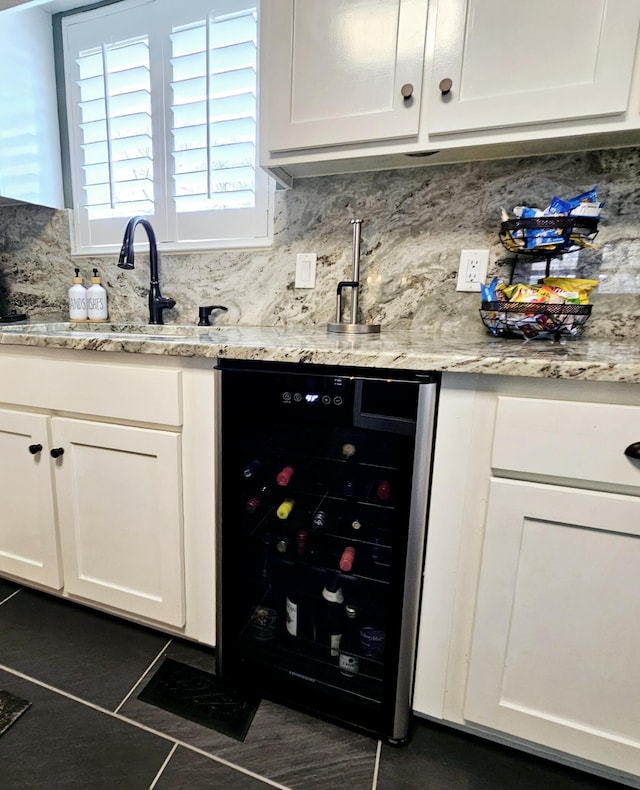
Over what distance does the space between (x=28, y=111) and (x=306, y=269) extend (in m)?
1.35

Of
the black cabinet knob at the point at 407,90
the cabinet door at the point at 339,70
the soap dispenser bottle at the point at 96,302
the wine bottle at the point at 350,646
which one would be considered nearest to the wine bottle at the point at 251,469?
the wine bottle at the point at 350,646

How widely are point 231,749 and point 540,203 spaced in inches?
66.7

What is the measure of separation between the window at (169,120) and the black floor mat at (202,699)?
4.78 ft

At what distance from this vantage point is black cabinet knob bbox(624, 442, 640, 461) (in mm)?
704

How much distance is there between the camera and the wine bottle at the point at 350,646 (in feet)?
3.38

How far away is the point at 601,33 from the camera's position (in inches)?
35.4

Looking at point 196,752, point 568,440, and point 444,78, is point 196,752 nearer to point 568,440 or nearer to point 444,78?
point 568,440

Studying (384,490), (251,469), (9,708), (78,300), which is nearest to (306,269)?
(251,469)

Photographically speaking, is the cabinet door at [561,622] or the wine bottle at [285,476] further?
the wine bottle at [285,476]

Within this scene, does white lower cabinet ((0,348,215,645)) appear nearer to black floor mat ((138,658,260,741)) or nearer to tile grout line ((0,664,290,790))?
black floor mat ((138,658,260,741))

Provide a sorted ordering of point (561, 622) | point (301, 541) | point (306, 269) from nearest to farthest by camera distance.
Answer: point (561, 622) < point (301, 541) < point (306, 269)

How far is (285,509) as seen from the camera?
3.34 ft

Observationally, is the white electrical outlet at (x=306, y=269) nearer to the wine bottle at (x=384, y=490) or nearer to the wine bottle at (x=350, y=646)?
the wine bottle at (x=384, y=490)

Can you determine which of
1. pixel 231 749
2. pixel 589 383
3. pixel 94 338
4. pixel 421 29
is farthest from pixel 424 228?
pixel 231 749
